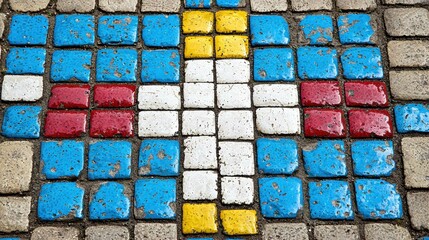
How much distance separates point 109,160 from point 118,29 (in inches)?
29.2

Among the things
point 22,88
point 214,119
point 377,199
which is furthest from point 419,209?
point 22,88

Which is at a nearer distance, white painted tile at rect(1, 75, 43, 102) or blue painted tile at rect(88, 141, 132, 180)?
blue painted tile at rect(88, 141, 132, 180)

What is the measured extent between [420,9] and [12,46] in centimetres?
227

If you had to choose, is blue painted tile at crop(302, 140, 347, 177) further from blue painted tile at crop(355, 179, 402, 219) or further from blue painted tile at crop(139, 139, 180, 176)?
blue painted tile at crop(139, 139, 180, 176)

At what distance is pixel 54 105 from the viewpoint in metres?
2.28

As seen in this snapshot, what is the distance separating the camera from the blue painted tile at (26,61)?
235cm

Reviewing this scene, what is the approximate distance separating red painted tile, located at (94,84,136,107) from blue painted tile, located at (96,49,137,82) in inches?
1.7

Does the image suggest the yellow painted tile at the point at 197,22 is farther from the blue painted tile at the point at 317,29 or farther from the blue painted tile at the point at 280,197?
the blue painted tile at the point at 280,197

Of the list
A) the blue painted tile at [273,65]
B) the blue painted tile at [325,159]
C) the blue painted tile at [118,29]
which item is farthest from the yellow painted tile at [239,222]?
the blue painted tile at [118,29]

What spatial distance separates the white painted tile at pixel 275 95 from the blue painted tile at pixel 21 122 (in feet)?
3.65

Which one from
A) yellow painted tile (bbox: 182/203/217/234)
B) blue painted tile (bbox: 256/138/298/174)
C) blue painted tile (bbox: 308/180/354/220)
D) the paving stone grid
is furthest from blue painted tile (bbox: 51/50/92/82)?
blue painted tile (bbox: 308/180/354/220)

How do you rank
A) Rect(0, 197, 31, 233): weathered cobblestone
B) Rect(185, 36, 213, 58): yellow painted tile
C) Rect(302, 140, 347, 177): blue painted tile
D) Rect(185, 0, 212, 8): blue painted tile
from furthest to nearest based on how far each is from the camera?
Rect(185, 0, 212, 8): blue painted tile < Rect(185, 36, 213, 58): yellow painted tile < Rect(302, 140, 347, 177): blue painted tile < Rect(0, 197, 31, 233): weathered cobblestone

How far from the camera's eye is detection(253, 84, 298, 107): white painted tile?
90.6 inches

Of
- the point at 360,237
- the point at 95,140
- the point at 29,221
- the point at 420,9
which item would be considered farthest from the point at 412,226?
the point at 29,221
